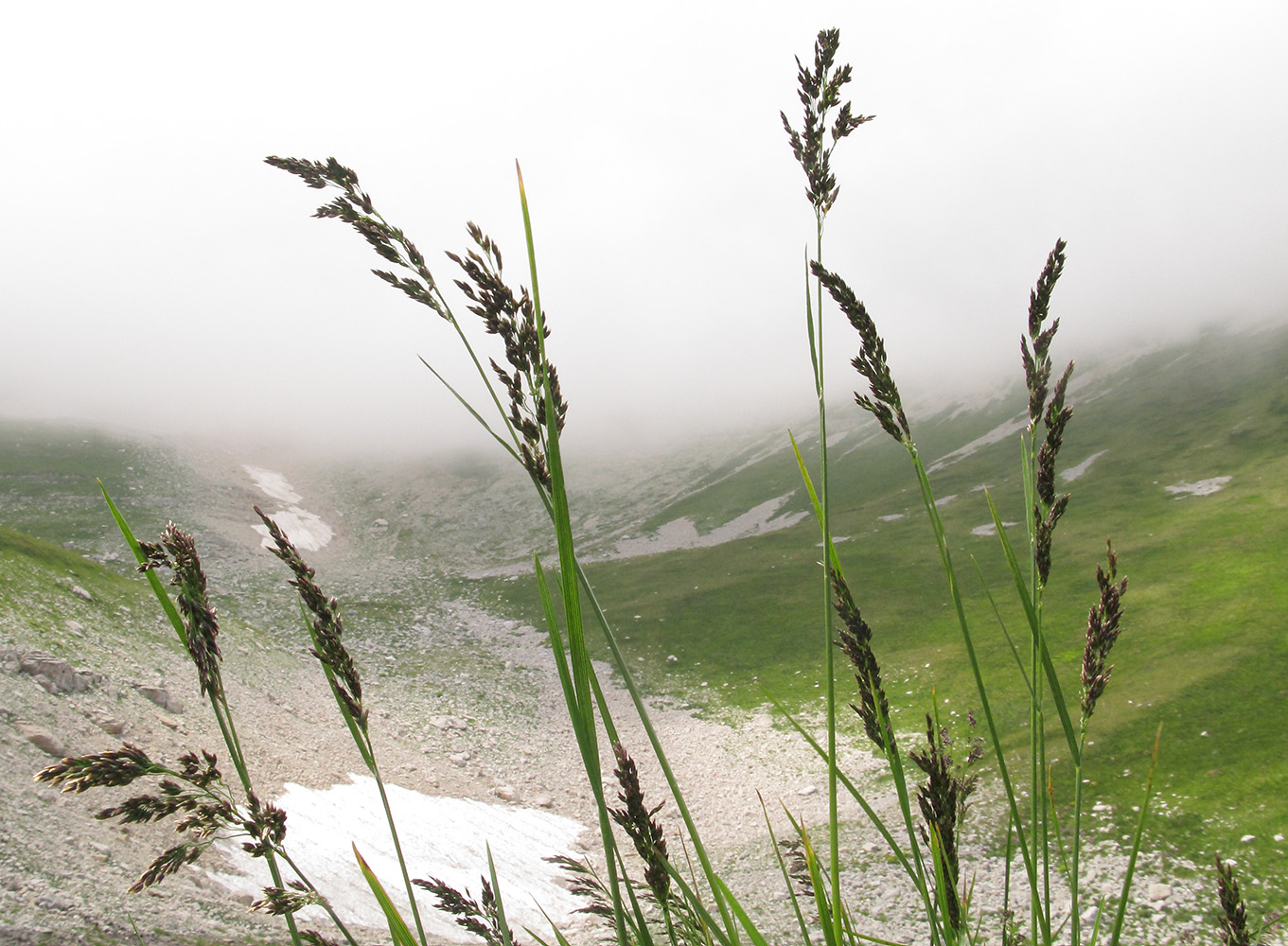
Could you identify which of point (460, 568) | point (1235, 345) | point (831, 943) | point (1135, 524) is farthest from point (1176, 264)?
point (831, 943)

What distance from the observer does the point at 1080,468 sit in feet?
263

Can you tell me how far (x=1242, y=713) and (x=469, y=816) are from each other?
23.2 metres

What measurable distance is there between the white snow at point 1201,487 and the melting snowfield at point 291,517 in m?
82.2

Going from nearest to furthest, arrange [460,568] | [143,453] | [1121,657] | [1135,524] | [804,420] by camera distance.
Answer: [1121,657]
[1135,524]
[460,568]
[143,453]
[804,420]

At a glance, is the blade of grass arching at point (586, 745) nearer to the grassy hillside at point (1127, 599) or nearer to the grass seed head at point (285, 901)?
the grass seed head at point (285, 901)

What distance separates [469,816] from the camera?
2045 cm

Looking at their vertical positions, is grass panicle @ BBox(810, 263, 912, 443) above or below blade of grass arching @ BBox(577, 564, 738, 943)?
above

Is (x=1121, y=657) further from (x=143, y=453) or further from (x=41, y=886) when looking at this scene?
(x=143, y=453)

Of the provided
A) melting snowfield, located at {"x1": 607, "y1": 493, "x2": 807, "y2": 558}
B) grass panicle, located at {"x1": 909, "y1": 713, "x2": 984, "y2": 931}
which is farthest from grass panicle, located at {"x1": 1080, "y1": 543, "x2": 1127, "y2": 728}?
melting snowfield, located at {"x1": 607, "y1": 493, "x2": 807, "y2": 558}

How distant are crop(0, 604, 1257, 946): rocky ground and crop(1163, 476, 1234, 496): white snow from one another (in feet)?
169

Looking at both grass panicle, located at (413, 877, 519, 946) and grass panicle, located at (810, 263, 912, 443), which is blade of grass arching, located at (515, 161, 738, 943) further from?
grass panicle, located at (810, 263, 912, 443)

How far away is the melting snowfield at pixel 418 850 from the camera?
1232cm

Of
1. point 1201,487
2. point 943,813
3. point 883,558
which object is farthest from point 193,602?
point 1201,487

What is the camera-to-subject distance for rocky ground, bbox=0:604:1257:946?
9.39 m
